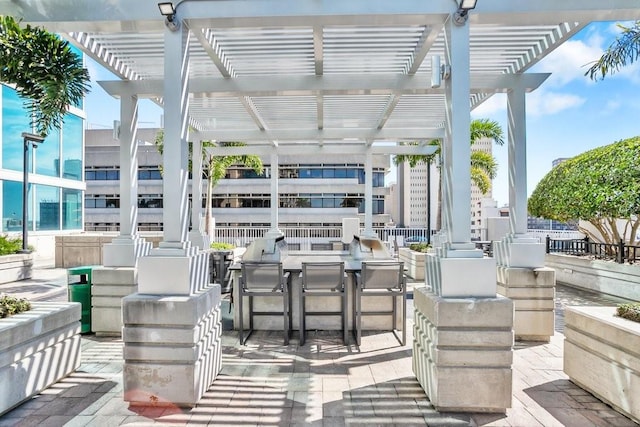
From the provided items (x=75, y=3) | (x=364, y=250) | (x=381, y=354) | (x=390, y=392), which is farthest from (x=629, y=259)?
(x=75, y=3)

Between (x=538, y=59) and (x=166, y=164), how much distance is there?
4.85 m

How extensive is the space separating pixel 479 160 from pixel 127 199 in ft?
39.0

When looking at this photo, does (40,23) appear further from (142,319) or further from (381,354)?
(381,354)

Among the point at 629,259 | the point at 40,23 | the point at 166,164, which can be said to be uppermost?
the point at 40,23

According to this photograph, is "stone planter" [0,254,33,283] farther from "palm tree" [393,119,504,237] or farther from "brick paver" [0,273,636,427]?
"palm tree" [393,119,504,237]

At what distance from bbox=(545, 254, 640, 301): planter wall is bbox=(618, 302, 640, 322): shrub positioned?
5.06m

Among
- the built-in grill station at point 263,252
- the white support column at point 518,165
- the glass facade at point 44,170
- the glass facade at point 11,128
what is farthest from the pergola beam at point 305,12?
the glass facade at point 11,128

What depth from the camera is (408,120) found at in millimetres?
8523

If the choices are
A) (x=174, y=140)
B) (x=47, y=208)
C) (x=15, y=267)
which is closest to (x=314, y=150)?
(x=174, y=140)

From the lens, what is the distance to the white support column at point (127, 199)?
507 centimetres

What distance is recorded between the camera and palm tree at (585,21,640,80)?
4.97 m

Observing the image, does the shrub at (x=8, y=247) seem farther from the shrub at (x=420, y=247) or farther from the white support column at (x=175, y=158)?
the shrub at (x=420, y=247)

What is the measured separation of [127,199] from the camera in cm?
539

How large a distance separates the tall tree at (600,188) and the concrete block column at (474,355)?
607 centimetres
